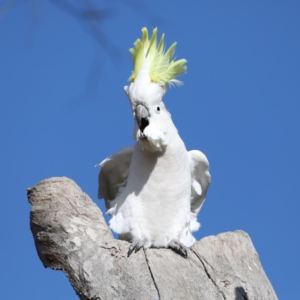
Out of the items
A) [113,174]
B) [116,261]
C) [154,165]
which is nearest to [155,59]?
[154,165]

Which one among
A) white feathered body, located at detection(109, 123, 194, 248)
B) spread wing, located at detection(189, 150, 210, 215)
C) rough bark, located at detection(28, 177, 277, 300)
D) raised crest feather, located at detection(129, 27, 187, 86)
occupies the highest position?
raised crest feather, located at detection(129, 27, 187, 86)

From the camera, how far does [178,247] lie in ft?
16.7

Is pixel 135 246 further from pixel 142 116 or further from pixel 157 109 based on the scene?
pixel 157 109

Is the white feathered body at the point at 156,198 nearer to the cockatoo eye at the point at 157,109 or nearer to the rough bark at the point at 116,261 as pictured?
the cockatoo eye at the point at 157,109

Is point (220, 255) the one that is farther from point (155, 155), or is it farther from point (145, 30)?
point (145, 30)

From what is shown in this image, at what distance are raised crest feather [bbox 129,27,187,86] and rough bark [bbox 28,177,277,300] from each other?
1.54m

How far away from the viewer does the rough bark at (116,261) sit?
169 inches

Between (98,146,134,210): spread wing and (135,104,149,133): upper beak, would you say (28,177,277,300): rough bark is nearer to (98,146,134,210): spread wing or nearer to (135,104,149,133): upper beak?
(135,104,149,133): upper beak

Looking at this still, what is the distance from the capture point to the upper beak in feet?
18.1

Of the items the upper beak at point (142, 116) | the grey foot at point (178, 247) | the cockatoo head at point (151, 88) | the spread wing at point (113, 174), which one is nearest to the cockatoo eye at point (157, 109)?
the cockatoo head at point (151, 88)

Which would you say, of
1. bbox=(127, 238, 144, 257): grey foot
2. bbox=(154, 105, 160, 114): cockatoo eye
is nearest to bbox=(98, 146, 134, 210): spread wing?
bbox=(154, 105, 160, 114): cockatoo eye

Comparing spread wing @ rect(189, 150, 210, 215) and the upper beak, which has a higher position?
the upper beak

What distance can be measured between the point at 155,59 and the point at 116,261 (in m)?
2.18

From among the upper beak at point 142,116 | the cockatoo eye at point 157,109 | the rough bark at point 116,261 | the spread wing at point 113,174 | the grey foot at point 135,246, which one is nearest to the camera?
the rough bark at point 116,261
